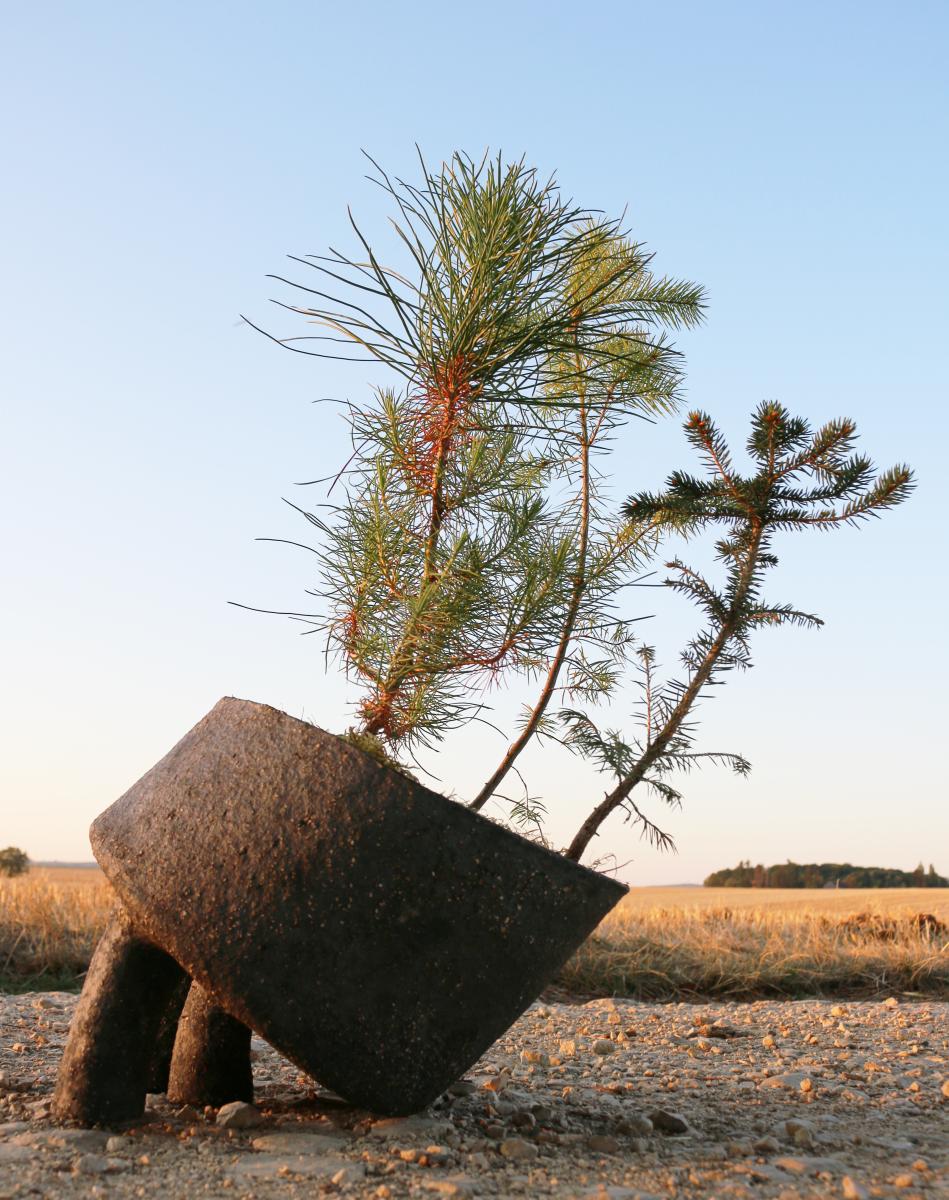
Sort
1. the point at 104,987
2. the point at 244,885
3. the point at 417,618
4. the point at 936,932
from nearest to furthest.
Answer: the point at 244,885
the point at 104,987
the point at 417,618
the point at 936,932

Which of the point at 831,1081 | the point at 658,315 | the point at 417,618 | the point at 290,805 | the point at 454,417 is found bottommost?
the point at 831,1081

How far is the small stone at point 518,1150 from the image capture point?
2.51 metres

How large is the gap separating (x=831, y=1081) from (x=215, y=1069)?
2.01 metres

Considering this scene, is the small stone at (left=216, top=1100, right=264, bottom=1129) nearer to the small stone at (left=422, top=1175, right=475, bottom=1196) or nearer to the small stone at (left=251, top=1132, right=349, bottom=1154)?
the small stone at (left=251, top=1132, right=349, bottom=1154)

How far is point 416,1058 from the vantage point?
2.47 m

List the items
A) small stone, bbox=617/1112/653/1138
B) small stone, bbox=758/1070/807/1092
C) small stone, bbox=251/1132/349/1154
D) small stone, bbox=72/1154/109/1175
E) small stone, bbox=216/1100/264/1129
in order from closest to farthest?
1. small stone, bbox=72/1154/109/1175
2. small stone, bbox=251/1132/349/1154
3. small stone, bbox=216/1100/264/1129
4. small stone, bbox=617/1112/653/1138
5. small stone, bbox=758/1070/807/1092

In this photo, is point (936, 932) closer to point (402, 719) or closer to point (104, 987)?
point (402, 719)

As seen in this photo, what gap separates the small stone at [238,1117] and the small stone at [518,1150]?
61 cm

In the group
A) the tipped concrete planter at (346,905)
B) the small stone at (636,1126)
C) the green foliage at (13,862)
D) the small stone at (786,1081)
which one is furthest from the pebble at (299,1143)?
the green foliage at (13,862)

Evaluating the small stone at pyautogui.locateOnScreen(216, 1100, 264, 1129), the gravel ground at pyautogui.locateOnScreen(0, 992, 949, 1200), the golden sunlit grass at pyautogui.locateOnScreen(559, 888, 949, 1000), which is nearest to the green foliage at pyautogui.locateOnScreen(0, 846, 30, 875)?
the golden sunlit grass at pyautogui.locateOnScreen(559, 888, 949, 1000)

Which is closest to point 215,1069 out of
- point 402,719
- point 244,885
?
point 244,885

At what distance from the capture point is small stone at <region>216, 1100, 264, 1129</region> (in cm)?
266

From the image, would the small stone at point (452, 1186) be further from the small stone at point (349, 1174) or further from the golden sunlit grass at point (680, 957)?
the golden sunlit grass at point (680, 957)

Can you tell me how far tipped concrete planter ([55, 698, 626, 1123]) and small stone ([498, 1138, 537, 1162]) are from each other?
20 cm
